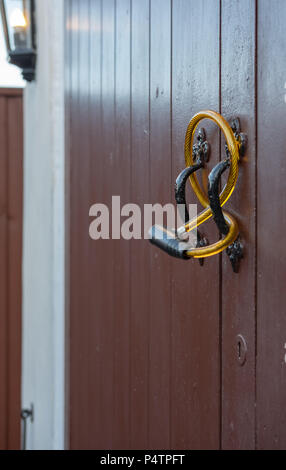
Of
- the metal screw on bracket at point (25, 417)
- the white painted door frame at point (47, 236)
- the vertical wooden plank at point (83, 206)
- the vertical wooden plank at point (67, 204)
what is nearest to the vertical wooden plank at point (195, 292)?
the vertical wooden plank at point (83, 206)

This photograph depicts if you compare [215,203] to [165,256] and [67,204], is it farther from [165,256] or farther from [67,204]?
[67,204]

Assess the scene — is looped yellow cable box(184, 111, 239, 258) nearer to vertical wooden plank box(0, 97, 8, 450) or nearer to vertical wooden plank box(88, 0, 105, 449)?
vertical wooden plank box(88, 0, 105, 449)

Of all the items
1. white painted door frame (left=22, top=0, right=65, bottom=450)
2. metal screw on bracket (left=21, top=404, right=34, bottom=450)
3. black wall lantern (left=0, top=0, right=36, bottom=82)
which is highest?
black wall lantern (left=0, top=0, right=36, bottom=82)

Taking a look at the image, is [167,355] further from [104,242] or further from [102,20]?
[102,20]

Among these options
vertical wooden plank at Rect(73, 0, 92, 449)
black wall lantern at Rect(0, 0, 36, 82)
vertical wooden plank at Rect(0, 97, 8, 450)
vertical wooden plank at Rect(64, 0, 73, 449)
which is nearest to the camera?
vertical wooden plank at Rect(73, 0, 92, 449)

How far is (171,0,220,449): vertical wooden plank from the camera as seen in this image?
2.54 feet

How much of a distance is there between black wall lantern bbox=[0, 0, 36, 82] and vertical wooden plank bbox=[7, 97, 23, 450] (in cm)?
94

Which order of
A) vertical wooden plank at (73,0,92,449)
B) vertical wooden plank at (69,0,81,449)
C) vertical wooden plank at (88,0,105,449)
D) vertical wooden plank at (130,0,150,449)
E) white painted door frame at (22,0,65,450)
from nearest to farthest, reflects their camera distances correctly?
vertical wooden plank at (130,0,150,449) → vertical wooden plank at (88,0,105,449) → vertical wooden plank at (73,0,92,449) → vertical wooden plank at (69,0,81,449) → white painted door frame at (22,0,65,450)

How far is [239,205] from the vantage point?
69 centimetres

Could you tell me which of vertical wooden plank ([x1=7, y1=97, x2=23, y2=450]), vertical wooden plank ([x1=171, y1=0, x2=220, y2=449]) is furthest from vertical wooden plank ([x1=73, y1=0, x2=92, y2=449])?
vertical wooden plank ([x1=7, y1=97, x2=23, y2=450])

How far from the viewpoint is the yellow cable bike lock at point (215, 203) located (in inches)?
25.4

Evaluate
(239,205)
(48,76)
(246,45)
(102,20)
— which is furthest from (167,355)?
(48,76)

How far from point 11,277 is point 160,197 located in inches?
102

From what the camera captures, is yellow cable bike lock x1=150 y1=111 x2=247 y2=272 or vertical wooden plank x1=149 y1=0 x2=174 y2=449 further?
vertical wooden plank x1=149 y1=0 x2=174 y2=449
